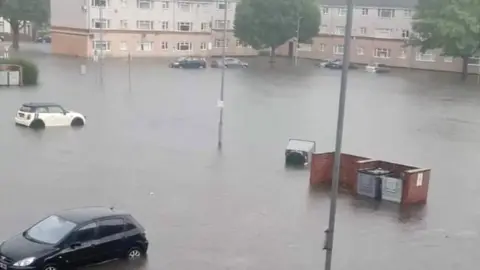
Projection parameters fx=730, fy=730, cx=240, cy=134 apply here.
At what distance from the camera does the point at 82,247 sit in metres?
14.9

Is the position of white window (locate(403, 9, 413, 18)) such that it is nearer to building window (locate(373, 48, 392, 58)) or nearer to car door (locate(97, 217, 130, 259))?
building window (locate(373, 48, 392, 58))

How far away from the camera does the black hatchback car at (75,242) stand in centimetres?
1422

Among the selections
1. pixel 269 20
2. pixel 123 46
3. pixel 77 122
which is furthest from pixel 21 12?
pixel 77 122

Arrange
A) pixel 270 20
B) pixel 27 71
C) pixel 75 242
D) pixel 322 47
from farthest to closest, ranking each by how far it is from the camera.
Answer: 1. pixel 322 47
2. pixel 270 20
3. pixel 27 71
4. pixel 75 242

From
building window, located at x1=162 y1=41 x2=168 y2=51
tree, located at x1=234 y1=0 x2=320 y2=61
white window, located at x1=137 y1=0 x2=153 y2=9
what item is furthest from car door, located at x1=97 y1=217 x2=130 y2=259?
building window, located at x1=162 y1=41 x2=168 y2=51

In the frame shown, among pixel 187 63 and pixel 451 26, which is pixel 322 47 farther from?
pixel 187 63

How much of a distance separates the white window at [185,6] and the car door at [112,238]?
6841 cm

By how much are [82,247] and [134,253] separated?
55.5 inches

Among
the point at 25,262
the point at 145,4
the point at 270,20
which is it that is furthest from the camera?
the point at 145,4

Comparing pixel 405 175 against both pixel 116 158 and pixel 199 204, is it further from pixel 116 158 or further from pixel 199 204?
pixel 116 158

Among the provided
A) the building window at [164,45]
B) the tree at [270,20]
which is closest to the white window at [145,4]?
the building window at [164,45]

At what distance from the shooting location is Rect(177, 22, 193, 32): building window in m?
82.1

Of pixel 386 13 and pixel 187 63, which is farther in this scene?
pixel 386 13

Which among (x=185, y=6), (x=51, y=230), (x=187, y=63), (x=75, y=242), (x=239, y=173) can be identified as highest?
(x=185, y=6)
